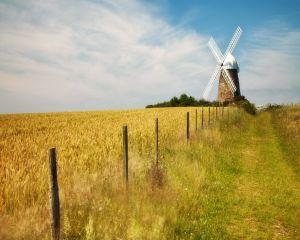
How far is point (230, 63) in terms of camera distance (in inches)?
2314

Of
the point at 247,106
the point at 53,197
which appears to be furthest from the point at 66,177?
the point at 247,106

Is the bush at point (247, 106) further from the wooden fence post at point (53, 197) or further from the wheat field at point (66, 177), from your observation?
the wooden fence post at point (53, 197)

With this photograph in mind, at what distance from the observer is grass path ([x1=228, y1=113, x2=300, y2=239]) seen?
287 inches

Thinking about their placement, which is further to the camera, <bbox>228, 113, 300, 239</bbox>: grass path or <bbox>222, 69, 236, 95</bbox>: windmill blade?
<bbox>222, 69, 236, 95</bbox>: windmill blade

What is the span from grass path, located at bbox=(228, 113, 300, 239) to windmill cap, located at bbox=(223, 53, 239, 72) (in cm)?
4515

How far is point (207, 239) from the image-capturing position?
256 inches

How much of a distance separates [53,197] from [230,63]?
187 feet

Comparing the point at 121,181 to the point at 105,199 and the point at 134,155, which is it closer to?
the point at 105,199

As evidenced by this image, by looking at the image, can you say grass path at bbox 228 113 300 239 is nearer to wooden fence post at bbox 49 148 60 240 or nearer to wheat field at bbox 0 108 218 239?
wheat field at bbox 0 108 218 239

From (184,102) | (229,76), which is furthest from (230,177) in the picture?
(184,102)

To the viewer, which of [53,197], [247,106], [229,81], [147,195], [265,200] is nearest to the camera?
[53,197]

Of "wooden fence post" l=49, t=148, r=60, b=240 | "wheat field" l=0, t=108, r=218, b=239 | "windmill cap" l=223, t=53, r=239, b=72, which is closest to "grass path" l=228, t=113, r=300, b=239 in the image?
"wheat field" l=0, t=108, r=218, b=239

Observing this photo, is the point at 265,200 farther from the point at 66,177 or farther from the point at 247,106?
the point at 247,106

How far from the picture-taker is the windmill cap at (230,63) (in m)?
58.4
